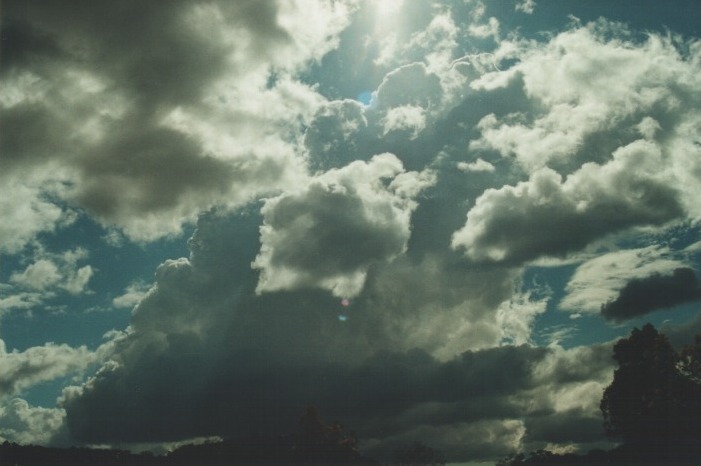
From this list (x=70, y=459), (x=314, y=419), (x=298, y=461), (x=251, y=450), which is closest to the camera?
(x=70, y=459)

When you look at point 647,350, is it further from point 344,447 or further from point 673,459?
point 344,447

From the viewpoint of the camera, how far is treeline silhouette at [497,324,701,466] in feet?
159

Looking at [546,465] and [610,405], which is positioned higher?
[610,405]

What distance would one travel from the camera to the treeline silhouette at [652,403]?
1903 inches

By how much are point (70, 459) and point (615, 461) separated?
70131 mm

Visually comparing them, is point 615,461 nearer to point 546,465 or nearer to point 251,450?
point 546,465

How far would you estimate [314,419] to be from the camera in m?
104

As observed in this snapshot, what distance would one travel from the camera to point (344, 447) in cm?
10731

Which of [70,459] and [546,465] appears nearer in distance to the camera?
[546,465]

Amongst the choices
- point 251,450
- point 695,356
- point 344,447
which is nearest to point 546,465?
point 695,356

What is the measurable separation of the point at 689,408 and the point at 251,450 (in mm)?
108617

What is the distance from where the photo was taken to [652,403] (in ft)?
174

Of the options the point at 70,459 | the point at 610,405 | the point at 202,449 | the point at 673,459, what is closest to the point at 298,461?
the point at 70,459

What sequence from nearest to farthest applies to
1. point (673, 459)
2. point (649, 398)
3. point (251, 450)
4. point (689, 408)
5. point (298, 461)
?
point (673, 459)
point (689, 408)
point (649, 398)
point (298, 461)
point (251, 450)
